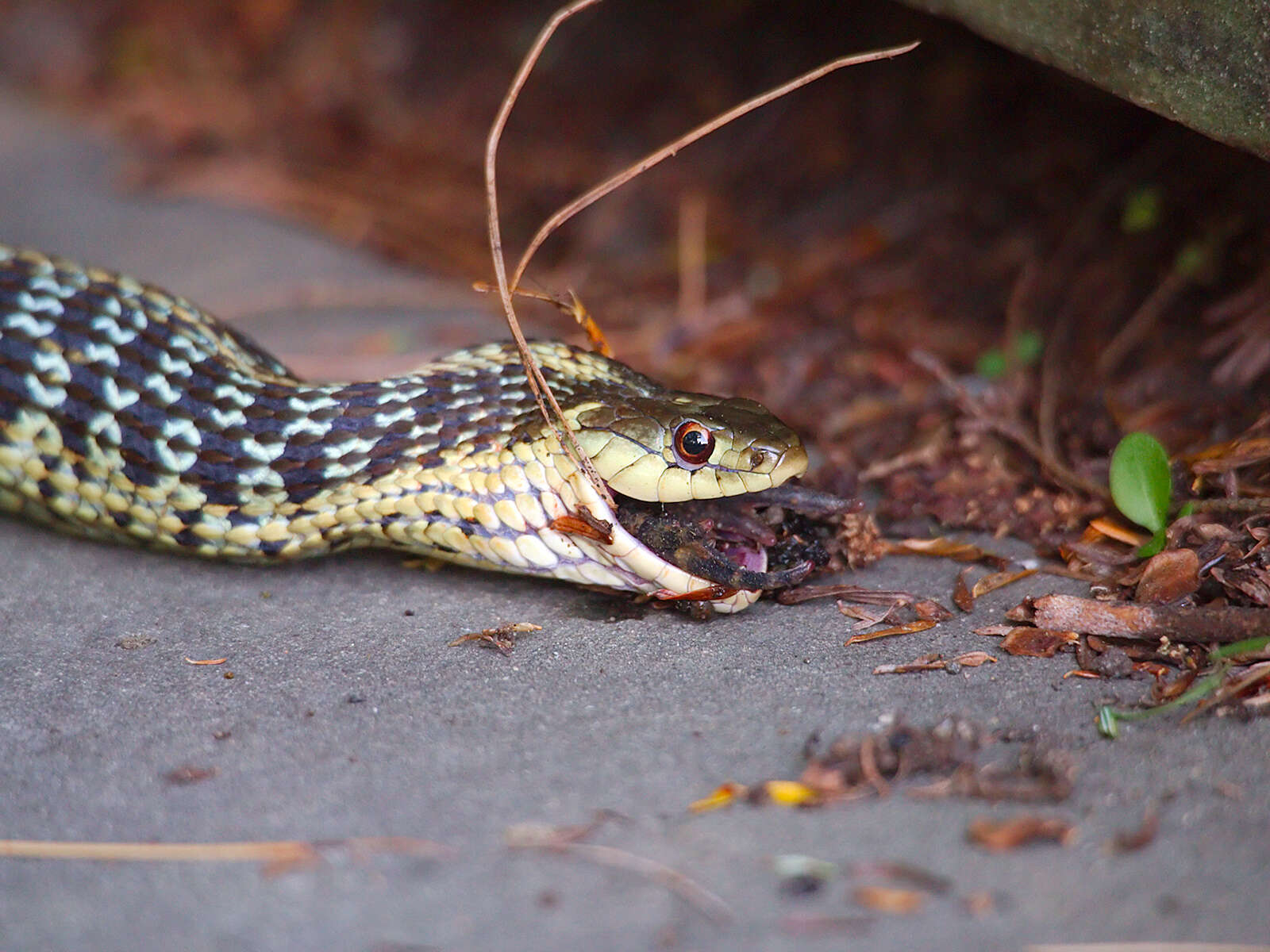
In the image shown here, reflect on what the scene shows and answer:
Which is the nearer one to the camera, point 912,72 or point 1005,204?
point 1005,204

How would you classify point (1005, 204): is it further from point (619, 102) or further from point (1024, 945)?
point (1024, 945)

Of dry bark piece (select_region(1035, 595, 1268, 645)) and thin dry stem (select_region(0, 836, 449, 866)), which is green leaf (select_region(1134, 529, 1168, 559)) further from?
thin dry stem (select_region(0, 836, 449, 866))

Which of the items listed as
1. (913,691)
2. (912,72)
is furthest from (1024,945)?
(912,72)

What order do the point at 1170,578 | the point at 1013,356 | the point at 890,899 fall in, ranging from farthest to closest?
1. the point at 1013,356
2. the point at 1170,578
3. the point at 890,899

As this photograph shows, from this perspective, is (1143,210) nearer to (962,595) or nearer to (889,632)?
(962,595)

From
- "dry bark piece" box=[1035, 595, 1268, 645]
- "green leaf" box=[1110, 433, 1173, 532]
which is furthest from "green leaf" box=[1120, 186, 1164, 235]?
"dry bark piece" box=[1035, 595, 1268, 645]

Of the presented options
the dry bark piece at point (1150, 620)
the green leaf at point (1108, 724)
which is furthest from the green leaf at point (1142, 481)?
the green leaf at point (1108, 724)

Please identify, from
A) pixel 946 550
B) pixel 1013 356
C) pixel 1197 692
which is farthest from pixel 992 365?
pixel 1197 692

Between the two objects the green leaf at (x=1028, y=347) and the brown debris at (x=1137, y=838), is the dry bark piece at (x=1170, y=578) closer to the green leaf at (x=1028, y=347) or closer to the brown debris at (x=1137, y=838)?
the brown debris at (x=1137, y=838)
